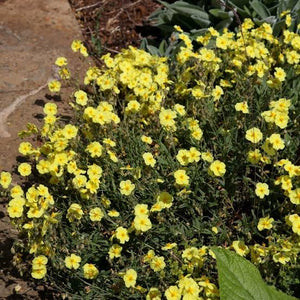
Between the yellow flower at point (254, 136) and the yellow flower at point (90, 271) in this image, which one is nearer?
the yellow flower at point (90, 271)

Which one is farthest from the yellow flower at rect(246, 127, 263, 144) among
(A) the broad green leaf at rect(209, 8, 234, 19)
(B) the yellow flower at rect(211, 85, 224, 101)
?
(A) the broad green leaf at rect(209, 8, 234, 19)

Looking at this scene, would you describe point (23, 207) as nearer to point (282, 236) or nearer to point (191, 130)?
point (191, 130)

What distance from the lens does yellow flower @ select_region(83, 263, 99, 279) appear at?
3211 millimetres

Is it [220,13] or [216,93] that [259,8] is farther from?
[216,93]

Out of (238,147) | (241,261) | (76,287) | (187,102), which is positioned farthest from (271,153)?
(76,287)

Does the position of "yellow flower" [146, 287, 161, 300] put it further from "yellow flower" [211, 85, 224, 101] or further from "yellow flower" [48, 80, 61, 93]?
"yellow flower" [48, 80, 61, 93]

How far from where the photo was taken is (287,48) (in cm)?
436

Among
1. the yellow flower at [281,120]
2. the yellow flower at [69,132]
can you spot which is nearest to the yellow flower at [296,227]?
the yellow flower at [281,120]

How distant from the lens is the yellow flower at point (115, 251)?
10.6ft

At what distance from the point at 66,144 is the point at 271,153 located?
131 cm

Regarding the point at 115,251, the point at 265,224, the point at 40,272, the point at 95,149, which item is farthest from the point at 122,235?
the point at 265,224

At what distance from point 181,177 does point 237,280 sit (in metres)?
1.15

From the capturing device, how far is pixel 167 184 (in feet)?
12.0

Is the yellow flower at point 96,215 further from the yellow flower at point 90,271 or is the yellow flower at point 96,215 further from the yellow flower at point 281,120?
the yellow flower at point 281,120
